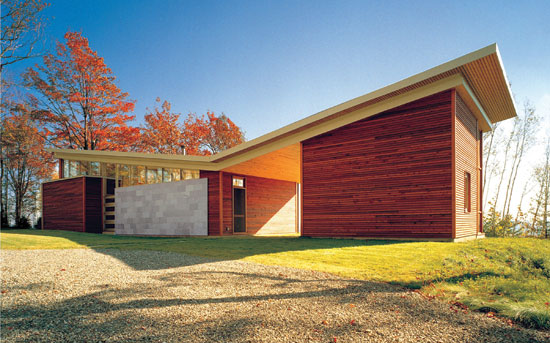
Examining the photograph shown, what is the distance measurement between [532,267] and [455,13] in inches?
310

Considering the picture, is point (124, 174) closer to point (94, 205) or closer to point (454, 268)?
point (94, 205)

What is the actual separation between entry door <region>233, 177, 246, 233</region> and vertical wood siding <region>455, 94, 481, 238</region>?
8561 mm

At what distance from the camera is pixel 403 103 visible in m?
9.99

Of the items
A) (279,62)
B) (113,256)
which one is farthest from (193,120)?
(113,256)

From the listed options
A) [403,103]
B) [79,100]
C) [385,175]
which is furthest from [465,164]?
[79,100]

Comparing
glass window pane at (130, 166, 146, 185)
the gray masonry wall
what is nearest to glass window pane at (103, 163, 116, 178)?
the gray masonry wall

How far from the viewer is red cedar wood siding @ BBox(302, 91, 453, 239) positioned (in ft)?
30.9

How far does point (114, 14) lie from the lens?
21.2 m

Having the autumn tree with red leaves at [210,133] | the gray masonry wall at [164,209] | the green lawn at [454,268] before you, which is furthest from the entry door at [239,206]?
the autumn tree with red leaves at [210,133]

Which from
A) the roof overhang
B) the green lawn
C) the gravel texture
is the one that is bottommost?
the green lawn

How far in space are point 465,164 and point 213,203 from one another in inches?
352

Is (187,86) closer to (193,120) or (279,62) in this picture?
(193,120)

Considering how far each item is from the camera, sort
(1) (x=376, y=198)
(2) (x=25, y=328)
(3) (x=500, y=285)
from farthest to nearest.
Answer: (1) (x=376, y=198), (3) (x=500, y=285), (2) (x=25, y=328)

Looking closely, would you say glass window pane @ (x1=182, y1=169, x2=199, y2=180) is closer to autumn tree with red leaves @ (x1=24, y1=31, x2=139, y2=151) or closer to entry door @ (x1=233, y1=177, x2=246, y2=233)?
entry door @ (x1=233, y1=177, x2=246, y2=233)
